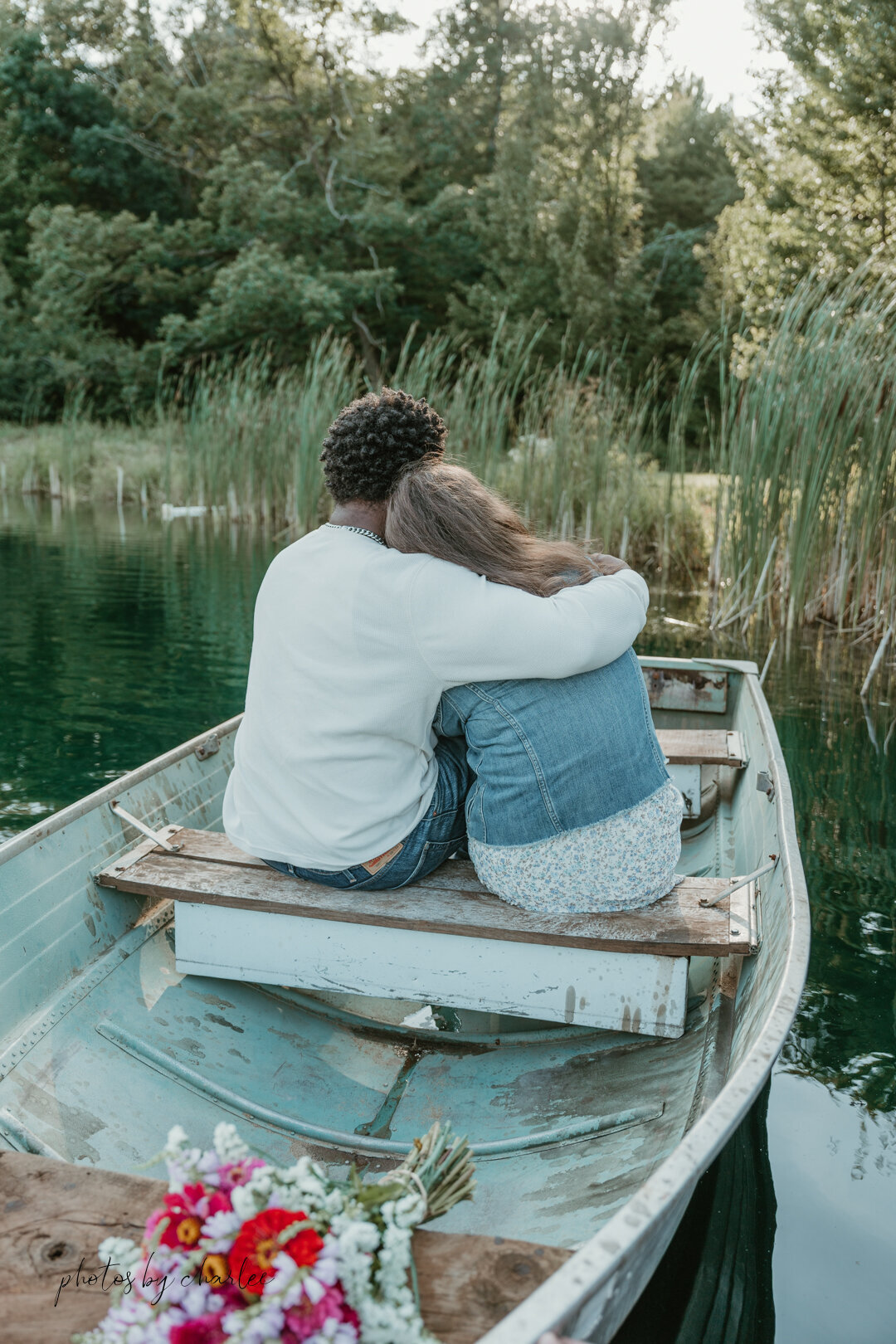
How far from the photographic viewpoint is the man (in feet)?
6.15

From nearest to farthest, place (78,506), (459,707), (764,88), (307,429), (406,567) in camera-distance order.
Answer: (406,567) < (459,707) < (307,429) < (78,506) < (764,88)

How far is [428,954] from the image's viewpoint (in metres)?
2.12

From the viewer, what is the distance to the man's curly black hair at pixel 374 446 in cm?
200

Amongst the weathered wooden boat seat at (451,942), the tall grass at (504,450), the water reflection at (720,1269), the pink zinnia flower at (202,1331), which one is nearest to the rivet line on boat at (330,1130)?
the weathered wooden boat seat at (451,942)

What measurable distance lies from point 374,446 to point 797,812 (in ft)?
11.1

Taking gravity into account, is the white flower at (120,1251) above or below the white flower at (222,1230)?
below

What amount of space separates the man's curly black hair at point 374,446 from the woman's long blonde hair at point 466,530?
36 mm

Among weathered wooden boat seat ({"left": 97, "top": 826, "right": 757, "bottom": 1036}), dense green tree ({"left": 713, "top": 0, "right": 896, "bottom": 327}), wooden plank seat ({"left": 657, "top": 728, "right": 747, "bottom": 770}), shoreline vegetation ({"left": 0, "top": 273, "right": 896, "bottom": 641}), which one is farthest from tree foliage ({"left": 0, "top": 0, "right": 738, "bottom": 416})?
weathered wooden boat seat ({"left": 97, "top": 826, "right": 757, "bottom": 1036})

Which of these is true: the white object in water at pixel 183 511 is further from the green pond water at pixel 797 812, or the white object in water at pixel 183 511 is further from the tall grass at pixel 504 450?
the green pond water at pixel 797 812

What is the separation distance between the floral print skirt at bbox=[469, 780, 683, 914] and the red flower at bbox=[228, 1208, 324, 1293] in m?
1.05

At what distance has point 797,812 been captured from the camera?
15.6 feet

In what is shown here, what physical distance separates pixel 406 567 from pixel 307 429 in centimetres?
930

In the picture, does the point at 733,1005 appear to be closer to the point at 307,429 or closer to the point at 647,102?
the point at 307,429

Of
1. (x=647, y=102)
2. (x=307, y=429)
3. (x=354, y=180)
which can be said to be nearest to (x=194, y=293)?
(x=354, y=180)
